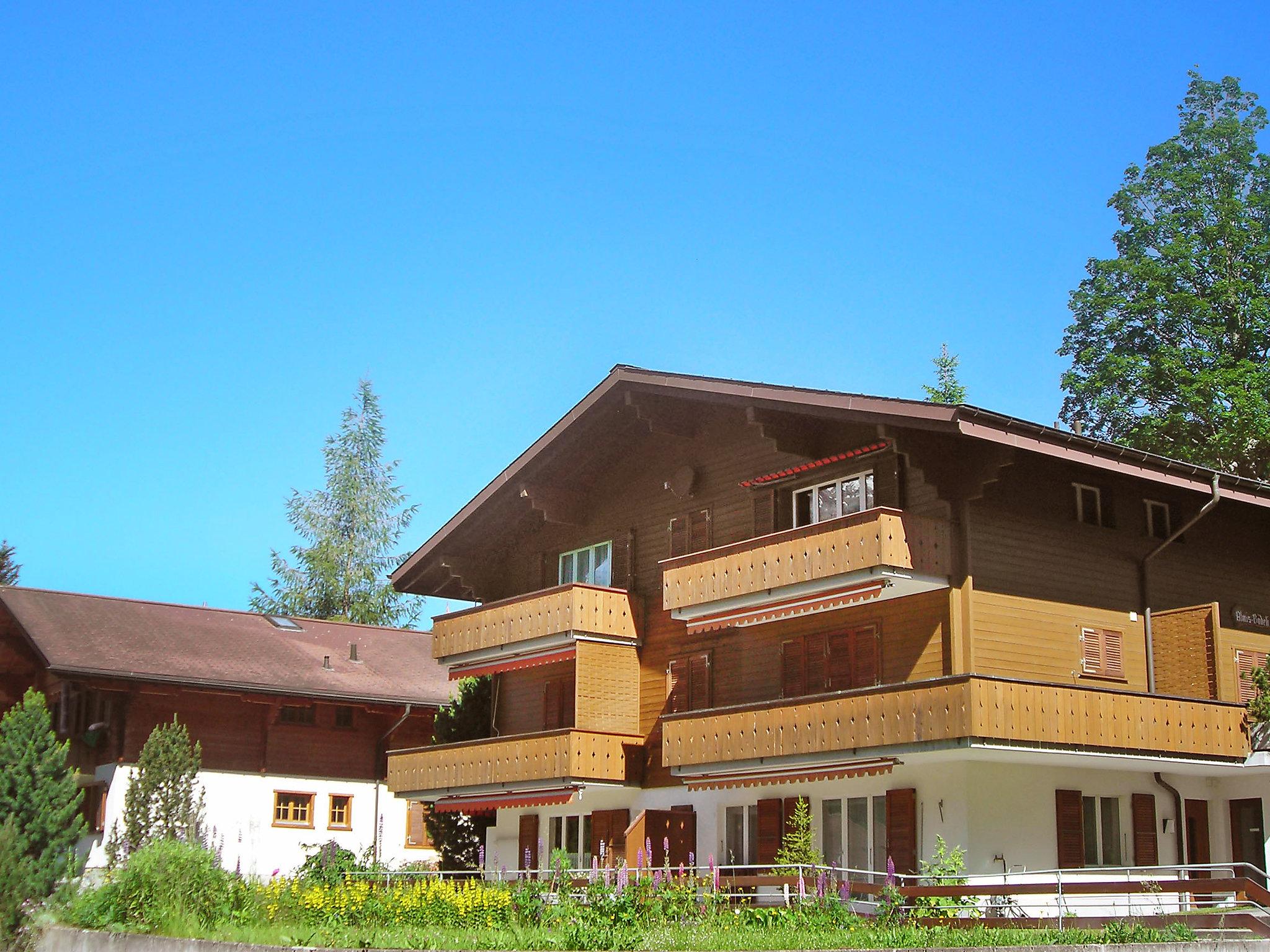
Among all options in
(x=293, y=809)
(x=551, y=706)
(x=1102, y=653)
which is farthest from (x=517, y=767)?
(x=1102, y=653)

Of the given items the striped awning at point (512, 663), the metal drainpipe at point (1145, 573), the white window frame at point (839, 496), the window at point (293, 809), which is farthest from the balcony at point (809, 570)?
the window at point (293, 809)

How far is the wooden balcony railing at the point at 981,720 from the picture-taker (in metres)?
25.6

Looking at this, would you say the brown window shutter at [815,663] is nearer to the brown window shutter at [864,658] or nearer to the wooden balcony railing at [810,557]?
the brown window shutter at [864,658]

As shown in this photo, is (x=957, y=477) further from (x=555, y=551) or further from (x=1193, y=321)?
(x=1193, y=321)

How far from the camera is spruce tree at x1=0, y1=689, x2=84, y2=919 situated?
34.5 meters

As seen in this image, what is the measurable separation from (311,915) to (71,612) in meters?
23.0

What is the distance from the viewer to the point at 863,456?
30.2 m

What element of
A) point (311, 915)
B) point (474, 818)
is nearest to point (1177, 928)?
point (311, 915)

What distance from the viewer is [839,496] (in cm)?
3120

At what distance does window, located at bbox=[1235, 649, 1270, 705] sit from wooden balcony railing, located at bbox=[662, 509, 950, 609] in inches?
281

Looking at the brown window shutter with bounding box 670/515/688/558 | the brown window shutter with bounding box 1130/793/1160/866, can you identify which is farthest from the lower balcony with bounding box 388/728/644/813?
the brown window shutter with bounding box 1130/793/1160/866

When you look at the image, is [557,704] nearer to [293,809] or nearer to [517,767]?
[517,767]

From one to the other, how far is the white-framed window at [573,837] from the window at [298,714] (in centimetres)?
1060

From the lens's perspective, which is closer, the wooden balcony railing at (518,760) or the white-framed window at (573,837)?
the wooden balcony railing at (518,760)
